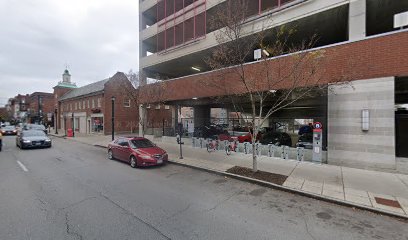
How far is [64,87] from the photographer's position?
1743 inches

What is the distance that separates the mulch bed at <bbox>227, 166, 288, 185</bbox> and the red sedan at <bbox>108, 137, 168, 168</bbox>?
346 cm

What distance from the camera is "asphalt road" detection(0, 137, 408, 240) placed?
4.06m

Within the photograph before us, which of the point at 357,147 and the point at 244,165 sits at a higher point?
the point at 357,147

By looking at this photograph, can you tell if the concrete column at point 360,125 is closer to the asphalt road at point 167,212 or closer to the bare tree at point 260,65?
the bare tree at point 260,65

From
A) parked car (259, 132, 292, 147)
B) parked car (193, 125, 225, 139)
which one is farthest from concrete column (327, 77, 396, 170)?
parked car (193, 125, 225, 139)

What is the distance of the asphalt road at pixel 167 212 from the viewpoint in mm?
4062

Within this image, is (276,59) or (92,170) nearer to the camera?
(92,170)

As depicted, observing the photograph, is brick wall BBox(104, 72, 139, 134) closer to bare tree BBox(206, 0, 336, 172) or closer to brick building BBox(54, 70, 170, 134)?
brick building BBox(54, 70, 170, 134)

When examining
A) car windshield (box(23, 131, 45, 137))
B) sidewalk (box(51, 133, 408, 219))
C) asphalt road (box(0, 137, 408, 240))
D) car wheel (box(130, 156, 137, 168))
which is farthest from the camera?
car windshield (box(23, 131, 45, 137))

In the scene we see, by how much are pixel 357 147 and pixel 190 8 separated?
14.1m

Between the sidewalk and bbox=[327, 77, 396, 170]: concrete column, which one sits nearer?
the sidewalk

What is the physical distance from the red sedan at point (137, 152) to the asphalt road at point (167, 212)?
1900 millimetres

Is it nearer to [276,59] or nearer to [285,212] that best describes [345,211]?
[285,212]

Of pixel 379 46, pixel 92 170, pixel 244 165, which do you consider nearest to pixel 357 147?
pixel 379 46
